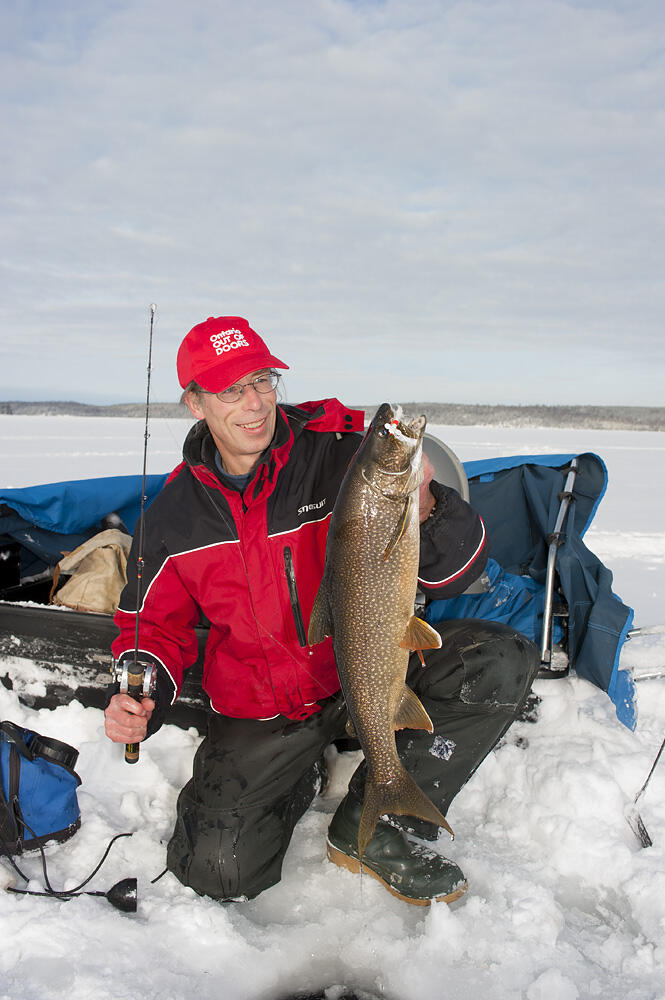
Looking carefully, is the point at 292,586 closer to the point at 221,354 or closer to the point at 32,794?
the point at 221,354

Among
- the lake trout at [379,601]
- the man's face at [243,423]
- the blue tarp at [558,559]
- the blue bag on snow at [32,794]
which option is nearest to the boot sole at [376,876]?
the lake trout at [379,601]

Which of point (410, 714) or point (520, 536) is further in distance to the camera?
point (520, 536)

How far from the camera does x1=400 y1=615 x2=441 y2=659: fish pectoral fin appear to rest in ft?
7.46

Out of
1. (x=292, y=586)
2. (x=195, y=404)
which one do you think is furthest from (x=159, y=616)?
(x=195, y=404)

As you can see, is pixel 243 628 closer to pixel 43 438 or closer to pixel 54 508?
pixel 54 508

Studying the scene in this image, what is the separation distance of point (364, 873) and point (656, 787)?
4.12 ft

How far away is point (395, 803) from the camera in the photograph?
7.68 feet

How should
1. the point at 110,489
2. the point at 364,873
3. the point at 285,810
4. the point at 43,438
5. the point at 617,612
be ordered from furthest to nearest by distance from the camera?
1. the point at 43,438
2. the point at 110,489
3. the point at 617,612
4. the point at 285,810
5. the point at 364,873

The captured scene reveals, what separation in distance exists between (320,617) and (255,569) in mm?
472

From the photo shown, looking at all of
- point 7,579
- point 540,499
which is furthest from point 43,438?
point 540,499

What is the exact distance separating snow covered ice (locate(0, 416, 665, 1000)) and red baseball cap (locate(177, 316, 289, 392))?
170 cm

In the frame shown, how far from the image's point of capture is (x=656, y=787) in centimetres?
286

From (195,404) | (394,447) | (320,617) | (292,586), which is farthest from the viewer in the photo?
(195,404)

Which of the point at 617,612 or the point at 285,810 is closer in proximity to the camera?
the point at 285,810
